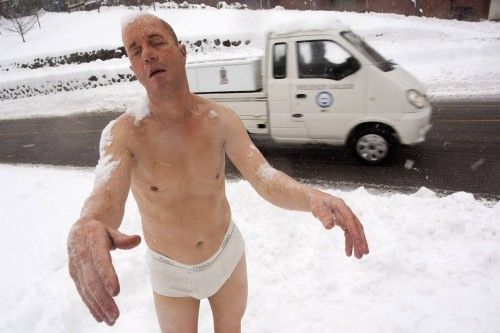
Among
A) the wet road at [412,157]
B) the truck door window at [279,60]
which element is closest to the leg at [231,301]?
the wet road at [412,157]

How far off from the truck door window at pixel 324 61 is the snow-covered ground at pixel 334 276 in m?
2.23

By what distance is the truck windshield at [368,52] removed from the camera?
5945 millimetres

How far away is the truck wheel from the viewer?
20.0 ft

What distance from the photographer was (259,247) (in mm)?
3984

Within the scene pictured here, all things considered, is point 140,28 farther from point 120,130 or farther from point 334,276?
point 334,276

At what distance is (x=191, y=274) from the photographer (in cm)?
192

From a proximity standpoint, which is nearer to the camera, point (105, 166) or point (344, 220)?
point (344, 220)

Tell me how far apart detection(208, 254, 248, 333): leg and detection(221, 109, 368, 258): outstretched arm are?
0.63m

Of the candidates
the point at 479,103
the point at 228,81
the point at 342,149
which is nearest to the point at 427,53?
the point at 479,103

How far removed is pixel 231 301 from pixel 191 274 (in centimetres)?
36

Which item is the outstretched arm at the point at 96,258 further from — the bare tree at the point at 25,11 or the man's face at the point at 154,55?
the bare tree at the point at 25,11

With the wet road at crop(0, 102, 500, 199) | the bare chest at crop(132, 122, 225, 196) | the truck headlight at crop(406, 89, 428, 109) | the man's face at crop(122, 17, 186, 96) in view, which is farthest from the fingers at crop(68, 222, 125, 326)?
the truck headlight at crop(406, 89, 428, 109)

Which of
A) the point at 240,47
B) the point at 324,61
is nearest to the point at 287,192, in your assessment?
the point at 324,61

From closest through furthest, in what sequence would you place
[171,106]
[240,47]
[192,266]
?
[171,106]
[192,266]
[240,47]
